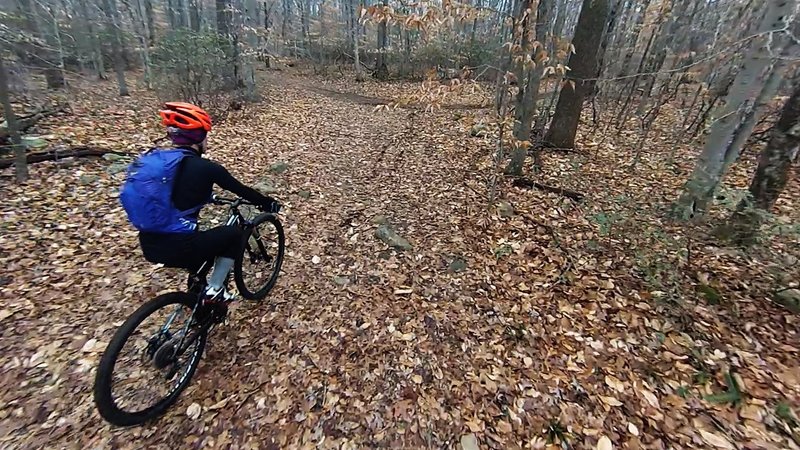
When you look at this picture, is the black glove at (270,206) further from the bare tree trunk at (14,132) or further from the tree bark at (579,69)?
the tree bark at (579,69)

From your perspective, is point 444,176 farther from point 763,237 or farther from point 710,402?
point 710,402

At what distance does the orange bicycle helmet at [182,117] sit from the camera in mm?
2570

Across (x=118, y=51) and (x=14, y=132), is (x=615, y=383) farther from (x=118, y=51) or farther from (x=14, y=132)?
(x=118, y=51)

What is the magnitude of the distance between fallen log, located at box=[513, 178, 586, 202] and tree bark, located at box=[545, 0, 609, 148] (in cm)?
195

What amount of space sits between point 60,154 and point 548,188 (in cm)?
839

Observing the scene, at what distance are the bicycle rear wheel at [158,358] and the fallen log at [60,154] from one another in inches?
192

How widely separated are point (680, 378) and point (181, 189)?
4.30 metres

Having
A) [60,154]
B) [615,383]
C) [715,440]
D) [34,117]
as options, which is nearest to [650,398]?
[615,383]

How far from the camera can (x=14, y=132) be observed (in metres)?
5.06

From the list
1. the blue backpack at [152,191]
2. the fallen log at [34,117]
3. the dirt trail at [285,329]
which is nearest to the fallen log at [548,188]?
the dirt trail at [285,329]

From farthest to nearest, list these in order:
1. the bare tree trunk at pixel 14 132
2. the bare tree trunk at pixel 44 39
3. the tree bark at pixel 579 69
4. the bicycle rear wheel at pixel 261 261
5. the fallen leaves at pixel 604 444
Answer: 1. the bare tree trunk at pixel 44 39
2. the tree bark at pixel 579 69
3. the bare tree trunk at pixel 14 132
4. the bicycle rear wheel at pixel 261 261
5. the fallen leaves at pixel 604 444

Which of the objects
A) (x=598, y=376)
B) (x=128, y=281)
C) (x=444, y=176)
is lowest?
(x=128, y=281)

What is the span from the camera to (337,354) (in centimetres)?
337

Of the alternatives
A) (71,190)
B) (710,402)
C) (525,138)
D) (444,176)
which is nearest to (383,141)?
(444,176)
